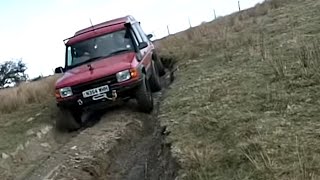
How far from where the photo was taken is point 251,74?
356 inches

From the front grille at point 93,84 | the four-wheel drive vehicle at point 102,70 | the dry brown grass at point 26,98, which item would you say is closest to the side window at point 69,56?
the four-wheel drive vehicle at point 102,70

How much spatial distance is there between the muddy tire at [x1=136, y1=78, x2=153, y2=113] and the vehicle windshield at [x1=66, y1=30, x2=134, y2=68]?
3.40 feet

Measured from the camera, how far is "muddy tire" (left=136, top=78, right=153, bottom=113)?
10477 mm

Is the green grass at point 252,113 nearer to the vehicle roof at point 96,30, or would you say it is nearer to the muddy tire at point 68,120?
the vehicle roof at point 96,30

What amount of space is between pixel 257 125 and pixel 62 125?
605cm

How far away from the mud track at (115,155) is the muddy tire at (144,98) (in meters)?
0.13

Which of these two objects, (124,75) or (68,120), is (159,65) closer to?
(68,120)

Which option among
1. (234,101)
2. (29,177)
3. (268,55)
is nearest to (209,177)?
(234,101)

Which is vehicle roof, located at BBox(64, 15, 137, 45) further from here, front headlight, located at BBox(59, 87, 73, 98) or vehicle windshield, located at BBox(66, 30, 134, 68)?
front headlight, located at BBox(59, 87, 73, 98)

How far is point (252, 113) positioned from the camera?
6613mm

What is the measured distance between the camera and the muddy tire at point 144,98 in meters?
10.5

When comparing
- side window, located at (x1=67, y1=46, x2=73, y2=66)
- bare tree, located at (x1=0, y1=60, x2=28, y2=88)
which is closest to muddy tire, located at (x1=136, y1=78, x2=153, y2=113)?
side window, located at (x1=67, y1=46, x2=73, y2=66)

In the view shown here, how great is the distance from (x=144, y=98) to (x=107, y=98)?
71 centimetres

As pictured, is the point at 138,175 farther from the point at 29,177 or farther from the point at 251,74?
the point at 251,74
